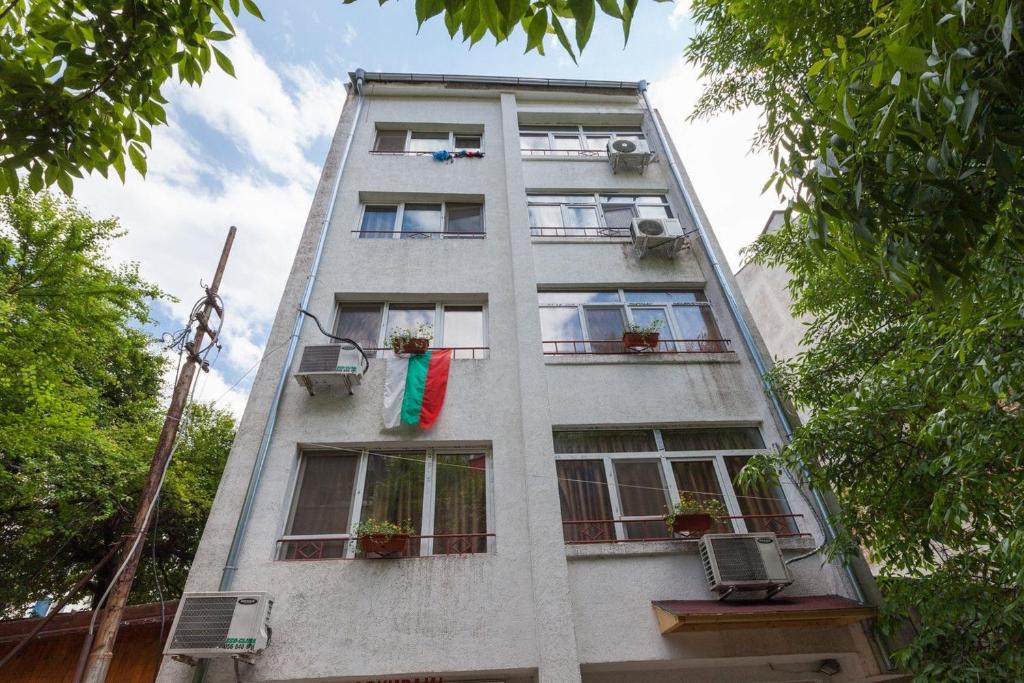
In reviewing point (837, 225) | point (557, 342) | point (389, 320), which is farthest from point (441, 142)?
point (837, 225)

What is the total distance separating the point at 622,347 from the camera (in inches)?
351

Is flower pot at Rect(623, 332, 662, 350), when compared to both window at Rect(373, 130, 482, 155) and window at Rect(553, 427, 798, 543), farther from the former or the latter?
window at Rect(373, 130, 482, 155)

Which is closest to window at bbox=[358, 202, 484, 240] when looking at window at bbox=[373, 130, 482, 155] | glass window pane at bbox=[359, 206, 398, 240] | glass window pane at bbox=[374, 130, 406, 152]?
glass window pane at bbox=[359, 206, 398, 240]

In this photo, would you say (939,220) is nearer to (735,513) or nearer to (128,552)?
(735,513)

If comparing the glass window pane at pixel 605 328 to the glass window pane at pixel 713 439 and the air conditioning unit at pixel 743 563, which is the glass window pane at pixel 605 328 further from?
the air conditioning unit at pixel 743 563

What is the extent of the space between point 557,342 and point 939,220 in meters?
6.86

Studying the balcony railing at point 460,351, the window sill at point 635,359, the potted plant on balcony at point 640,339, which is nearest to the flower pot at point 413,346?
the balcony railing at point 460,351

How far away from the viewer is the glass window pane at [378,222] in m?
10.2

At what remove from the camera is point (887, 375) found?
18.7 feet

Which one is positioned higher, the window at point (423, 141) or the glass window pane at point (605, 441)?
the window at point (423, 141)

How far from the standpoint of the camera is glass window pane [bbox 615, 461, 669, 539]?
23.2 feet

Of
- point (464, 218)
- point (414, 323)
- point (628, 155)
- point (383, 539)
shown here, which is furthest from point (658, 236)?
point (383, 539)

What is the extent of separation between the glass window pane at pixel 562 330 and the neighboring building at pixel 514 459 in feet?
0.16

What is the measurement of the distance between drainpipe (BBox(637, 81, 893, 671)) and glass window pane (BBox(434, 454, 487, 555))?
14.1ft
